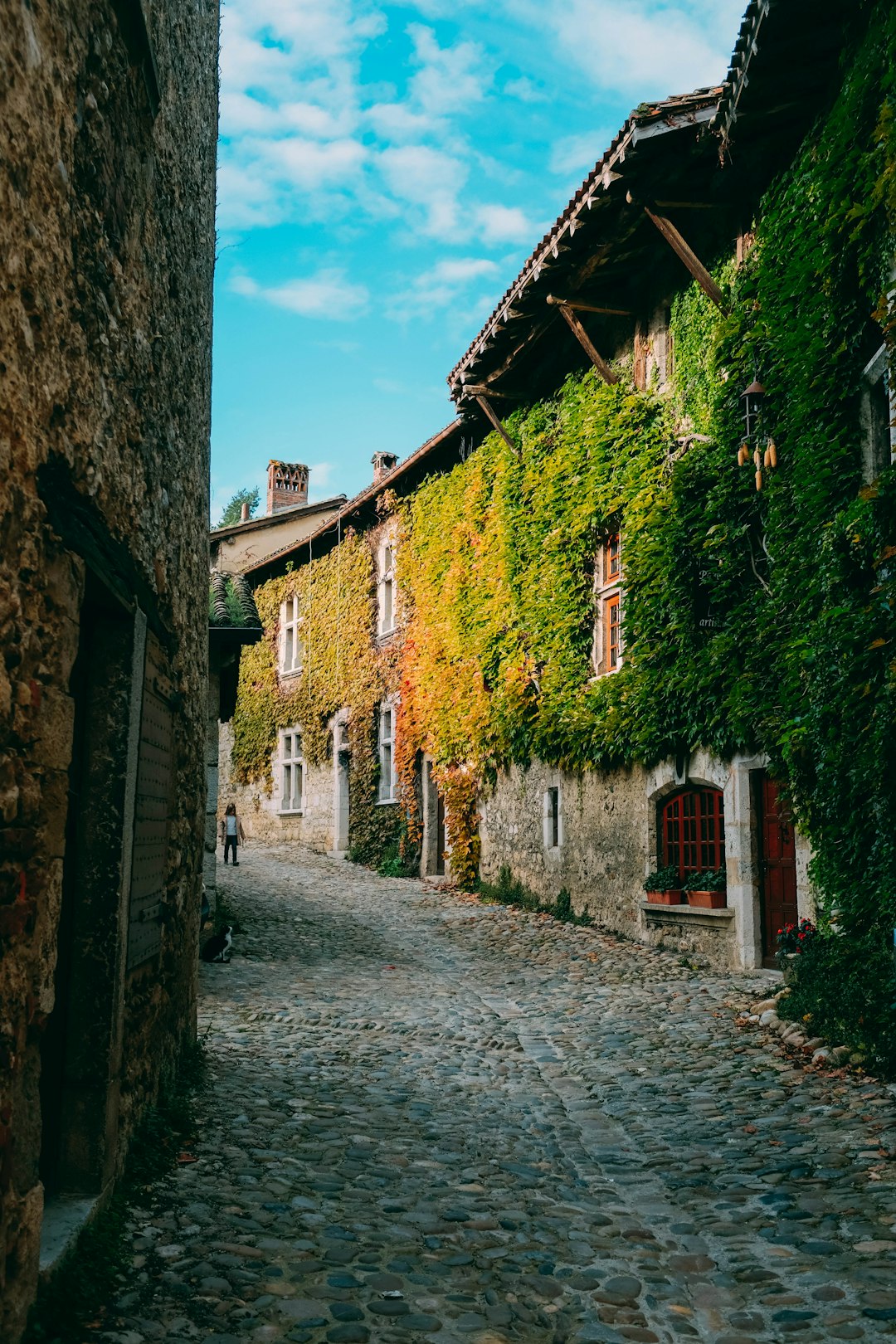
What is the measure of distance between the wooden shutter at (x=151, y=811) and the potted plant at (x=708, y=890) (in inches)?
239

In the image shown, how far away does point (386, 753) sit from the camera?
19922 mm

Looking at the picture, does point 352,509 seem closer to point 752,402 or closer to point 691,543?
point 691,543

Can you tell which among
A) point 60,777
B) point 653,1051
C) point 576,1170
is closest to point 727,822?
point 653,1051

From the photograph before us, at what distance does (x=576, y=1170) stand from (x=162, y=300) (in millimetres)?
4139

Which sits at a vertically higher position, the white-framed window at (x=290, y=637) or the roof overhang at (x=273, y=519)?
the roof overhang at (x=273, y=519)

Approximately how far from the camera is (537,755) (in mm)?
13773

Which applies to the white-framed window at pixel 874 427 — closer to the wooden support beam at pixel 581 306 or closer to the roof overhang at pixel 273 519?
the wooden support beam at pixel 581 306

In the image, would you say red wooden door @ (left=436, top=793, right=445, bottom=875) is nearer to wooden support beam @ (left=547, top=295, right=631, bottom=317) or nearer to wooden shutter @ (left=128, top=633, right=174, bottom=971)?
wooden support beam @ (left=547, top=295, right=631, bottom=317)

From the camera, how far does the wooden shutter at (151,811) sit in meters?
4.18

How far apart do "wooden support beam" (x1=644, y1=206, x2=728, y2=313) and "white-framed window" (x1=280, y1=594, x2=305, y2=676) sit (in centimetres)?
1571

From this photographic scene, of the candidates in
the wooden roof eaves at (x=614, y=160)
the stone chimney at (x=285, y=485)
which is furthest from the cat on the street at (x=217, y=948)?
the stone chimney at (x=285, y=485)

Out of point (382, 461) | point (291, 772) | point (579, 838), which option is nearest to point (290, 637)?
point (291, 772)

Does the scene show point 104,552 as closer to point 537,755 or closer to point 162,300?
point 162,300

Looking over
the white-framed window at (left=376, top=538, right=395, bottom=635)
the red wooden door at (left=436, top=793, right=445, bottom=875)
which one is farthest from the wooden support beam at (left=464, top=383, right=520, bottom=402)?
the red wooden door at (left=436, top=793, right=445, bottom=875)
